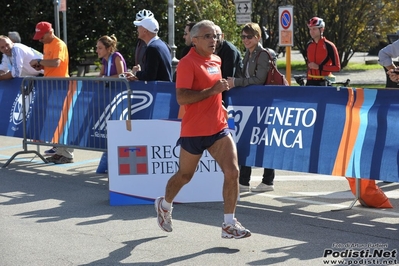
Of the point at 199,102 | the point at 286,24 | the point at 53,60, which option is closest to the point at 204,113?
the point at 199,102

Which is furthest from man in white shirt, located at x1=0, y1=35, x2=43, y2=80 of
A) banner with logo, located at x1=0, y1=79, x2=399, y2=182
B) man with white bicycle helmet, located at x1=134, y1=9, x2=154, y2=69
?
man with white bicycle helmet, located at x1=134, y1=9, x2=154, y2=69

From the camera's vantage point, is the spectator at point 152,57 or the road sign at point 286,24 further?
the road sign at point 286,24

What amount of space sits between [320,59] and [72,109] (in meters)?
4.02

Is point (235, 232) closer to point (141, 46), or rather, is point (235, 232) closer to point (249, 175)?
point (249, 175)

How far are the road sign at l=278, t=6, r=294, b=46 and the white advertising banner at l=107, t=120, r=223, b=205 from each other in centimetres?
943

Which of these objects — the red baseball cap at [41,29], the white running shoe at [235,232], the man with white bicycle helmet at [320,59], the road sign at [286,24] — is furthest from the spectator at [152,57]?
the road sign at [286,24]

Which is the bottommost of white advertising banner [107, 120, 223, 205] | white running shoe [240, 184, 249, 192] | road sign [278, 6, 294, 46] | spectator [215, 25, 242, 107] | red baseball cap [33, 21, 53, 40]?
white running shoe [240, 184, 249, 192]

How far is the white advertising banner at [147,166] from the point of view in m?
8.91

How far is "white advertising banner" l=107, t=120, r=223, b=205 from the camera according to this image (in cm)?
891

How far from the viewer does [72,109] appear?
1118cm

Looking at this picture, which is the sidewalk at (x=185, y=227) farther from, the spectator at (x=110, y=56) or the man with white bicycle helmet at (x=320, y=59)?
the man with white bicycle helmet at (x=320, y=59)

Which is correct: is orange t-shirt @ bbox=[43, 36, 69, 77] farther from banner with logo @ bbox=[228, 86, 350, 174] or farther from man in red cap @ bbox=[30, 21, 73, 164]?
banner with logo @ bbox=[228, 86, 350, 174]

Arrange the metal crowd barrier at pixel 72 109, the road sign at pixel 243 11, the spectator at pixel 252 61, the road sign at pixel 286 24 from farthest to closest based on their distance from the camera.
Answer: the road sign at pixel 286 24
the road sign at pixel 243 11
the metal crowd barrier at pixel 72 109
the spectator at pixel 252 61

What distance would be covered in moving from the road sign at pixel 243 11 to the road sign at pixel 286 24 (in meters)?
0.77
